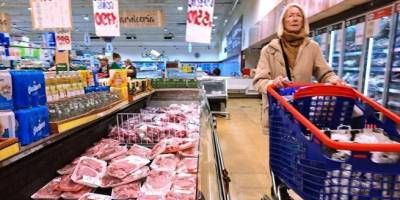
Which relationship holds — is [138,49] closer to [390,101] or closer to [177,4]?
[177,4]

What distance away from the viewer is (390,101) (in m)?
3.88

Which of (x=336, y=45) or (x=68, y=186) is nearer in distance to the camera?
(x=68, y=186)

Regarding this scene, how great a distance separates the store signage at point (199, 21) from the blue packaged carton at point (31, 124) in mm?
5567

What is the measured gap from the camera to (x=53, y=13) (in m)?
6.40

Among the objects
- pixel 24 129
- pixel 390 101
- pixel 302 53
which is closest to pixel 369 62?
pixel 390 101

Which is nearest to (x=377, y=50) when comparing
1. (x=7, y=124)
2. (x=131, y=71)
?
(x=7, y=124)

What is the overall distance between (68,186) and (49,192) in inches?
3.0

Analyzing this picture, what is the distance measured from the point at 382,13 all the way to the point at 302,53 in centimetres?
250

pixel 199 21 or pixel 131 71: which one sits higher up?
pixel 199 21

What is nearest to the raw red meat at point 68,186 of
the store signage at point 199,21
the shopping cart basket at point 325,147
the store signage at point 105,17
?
the shopping cart basket at point 325,147

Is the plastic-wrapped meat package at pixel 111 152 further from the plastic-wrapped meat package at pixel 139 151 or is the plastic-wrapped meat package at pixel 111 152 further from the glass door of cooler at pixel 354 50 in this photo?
the glass door of cooler at pixel 354 50

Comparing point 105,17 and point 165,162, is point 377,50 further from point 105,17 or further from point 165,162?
point 105,17

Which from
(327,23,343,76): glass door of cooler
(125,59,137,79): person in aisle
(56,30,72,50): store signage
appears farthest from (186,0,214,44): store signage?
(56,30,72,50): store signage

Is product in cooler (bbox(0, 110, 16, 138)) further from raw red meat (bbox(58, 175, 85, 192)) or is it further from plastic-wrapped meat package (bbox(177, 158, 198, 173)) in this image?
plastic-wrapped meat package (bbox(177, 158, 198, 173))
